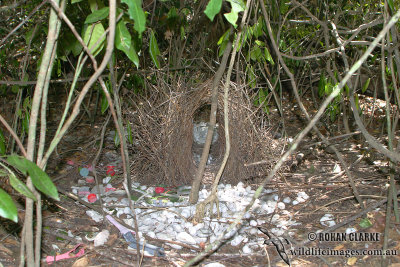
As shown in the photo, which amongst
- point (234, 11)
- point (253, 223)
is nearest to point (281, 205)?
point (253, 223)

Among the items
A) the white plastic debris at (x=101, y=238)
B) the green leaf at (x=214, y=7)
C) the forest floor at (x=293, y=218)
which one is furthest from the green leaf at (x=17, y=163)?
the white plastic debris at (x=101, y=238)

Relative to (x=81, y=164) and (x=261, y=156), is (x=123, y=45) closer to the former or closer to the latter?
(x=261, y=156)

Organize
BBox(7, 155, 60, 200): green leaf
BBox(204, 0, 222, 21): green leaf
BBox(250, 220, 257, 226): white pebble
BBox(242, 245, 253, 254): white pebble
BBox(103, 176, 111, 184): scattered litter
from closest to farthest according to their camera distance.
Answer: BBox(7, 155, 60, 200): green leaf, BBox(204, 0, 222, 21): green leaf, BBox(242, 245, 253, 254): white pebble, BBox(250, 220, 257, 226): white pebble, BBox(103, 176, 111, 184): scattered litter

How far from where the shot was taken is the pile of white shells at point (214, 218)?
7.72 ft

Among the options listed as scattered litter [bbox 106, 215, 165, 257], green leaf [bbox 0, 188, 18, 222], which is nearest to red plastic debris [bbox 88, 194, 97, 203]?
scattered litter [bbox 106, 215, 165, 257]

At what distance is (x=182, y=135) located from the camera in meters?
3.11

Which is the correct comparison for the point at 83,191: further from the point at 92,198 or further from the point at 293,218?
the point at 293,218

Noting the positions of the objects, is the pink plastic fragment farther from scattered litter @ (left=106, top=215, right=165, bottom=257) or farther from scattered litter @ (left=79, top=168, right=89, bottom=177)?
scattered litter @ (left=79, top=168, right=89, bottom=177)

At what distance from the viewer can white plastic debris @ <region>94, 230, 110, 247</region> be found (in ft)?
7.38

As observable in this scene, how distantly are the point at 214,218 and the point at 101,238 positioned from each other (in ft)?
2.28

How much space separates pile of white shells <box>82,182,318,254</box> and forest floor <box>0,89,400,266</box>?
0.05 meters

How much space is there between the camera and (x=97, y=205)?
9.02 ft

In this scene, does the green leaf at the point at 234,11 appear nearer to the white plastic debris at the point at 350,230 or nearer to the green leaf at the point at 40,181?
the green leaf at the point at 40,181

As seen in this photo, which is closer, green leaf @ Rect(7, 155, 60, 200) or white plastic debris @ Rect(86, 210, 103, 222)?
green leaf @ Rect(7, 155, 60, 200)
